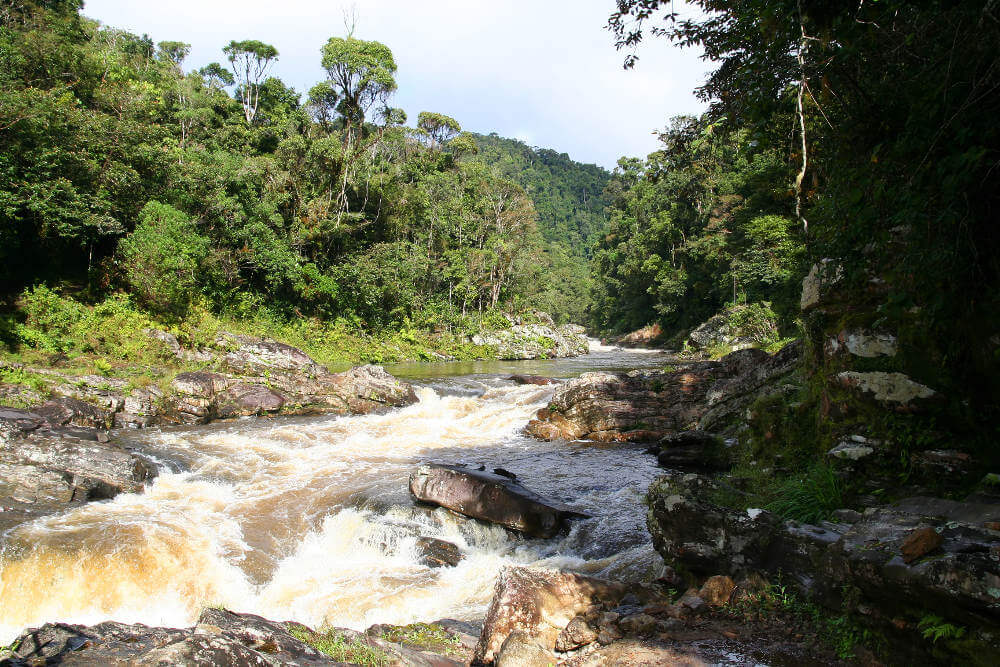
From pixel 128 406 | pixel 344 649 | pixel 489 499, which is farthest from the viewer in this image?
pixel 128 406

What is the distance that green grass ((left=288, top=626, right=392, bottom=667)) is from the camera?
12.2 ft

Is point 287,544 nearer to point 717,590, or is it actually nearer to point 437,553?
point 437,553

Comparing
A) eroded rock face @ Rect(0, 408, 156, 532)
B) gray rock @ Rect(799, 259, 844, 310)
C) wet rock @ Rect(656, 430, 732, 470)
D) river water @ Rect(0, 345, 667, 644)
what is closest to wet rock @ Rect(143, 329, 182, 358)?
river water @ Rect(0, 345, 667, 644)

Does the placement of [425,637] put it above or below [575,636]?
below

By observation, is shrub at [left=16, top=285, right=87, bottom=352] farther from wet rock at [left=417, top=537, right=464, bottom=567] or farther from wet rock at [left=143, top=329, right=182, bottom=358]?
wet rock at [left=417, top=537, right=464, bottom=567]

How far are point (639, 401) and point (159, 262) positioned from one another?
17621 mm

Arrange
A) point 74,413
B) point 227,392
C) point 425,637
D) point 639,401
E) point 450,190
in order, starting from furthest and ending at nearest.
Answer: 1. point 450,190
2. point 227,392
3. point 639,401
4. point 74,413
5. point 425,637

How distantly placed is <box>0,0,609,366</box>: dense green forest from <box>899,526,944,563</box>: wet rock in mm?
19308

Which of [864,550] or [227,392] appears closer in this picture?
[864,550]

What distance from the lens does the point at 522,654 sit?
3803 millimetres

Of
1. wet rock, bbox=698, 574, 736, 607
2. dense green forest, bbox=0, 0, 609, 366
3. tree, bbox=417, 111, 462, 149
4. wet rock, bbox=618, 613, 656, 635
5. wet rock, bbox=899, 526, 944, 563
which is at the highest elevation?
tree, bbox=417, 111, 462, 149

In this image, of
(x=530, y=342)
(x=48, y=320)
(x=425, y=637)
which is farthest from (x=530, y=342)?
(x=425, y=637)

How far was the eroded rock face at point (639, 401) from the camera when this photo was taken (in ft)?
41.3

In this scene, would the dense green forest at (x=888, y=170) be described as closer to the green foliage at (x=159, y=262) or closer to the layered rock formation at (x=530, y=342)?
the green foliage at (x=159, y=262)
